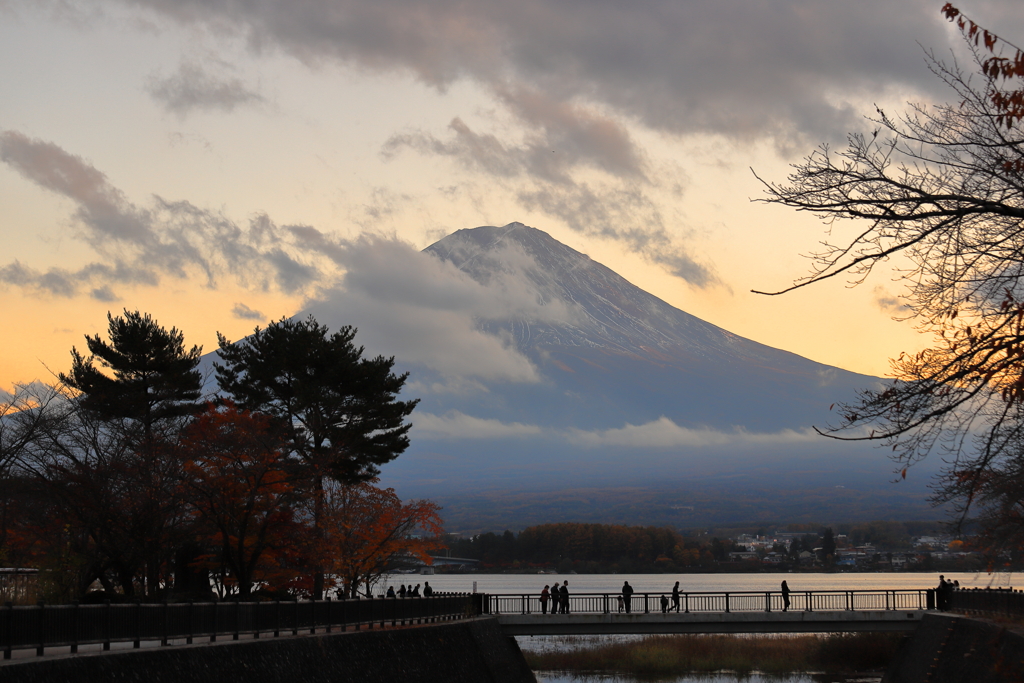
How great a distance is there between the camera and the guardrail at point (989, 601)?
104ft

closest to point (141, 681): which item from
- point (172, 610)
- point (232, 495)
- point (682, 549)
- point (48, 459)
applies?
point (172, 610)

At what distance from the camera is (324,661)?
969 inches

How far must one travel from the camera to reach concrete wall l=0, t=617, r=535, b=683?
1585cm

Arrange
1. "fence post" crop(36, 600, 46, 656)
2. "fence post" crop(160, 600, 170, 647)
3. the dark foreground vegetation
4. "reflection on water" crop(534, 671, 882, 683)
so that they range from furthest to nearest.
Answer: the dark foreground vegetation, "reflection on water" crop(534, 671, 882, 683), "fence post" crop(160, 600, 170, 647), "fence post" crop(36, 600, 46, 656)

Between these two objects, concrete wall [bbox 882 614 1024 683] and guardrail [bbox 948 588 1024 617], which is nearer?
concrete wall [bbox 882 614 1024 683]

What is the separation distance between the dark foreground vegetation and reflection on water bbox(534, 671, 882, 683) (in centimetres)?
147

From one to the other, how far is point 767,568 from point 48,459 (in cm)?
15627

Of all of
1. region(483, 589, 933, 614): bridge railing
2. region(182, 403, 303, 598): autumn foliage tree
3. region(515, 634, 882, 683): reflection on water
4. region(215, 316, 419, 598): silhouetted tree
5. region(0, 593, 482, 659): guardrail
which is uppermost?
region(215, 316, 419, 598): silhouetted tree

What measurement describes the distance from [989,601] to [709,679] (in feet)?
52.6

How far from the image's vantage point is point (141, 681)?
55.5 ft

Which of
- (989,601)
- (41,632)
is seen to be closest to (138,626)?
(41,632)

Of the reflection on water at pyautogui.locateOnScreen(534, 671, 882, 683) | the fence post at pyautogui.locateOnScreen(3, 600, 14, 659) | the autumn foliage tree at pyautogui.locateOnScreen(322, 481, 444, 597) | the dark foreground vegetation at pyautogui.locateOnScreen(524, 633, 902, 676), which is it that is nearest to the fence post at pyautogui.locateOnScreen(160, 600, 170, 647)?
the fence post at pyautogui.locateOnScreen(3, 600, 14, 659)

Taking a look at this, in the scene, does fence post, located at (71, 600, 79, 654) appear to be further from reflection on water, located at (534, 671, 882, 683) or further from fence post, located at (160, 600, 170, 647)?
reflection on water, located at (534, 671, 882, 683)

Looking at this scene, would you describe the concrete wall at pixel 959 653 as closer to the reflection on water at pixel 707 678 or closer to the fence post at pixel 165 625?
the reflection on water at pixel 707 678
